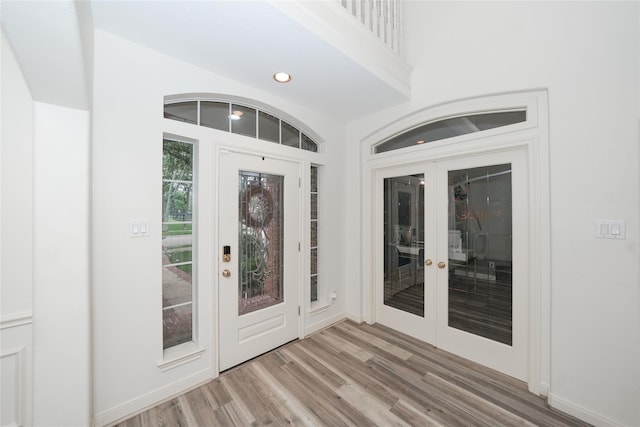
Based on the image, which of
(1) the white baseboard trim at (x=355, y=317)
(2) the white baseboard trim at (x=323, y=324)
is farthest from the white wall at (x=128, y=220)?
(1) the white baseboard trim at (x=355, y=317)

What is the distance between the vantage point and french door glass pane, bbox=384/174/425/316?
2998 mm

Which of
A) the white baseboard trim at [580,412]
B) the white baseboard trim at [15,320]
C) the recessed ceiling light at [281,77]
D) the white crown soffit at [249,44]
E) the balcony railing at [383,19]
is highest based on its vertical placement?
the balcony railing at [383,19]

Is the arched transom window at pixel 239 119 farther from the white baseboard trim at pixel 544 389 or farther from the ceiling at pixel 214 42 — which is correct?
the white baseboard trim at pixel 544 389

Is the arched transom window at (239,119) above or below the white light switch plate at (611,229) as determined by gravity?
above

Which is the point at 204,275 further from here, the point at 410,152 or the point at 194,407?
the point at 410,152

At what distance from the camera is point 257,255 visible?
270cm

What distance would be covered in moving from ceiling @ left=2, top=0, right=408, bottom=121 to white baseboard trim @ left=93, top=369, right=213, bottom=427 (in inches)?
83.0

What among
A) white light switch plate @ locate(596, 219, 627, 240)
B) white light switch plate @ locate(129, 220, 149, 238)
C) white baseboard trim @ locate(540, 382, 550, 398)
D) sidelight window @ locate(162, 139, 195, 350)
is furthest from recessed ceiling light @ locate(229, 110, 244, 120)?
white baseboard trim @ locate(540, 382, 550, 398)

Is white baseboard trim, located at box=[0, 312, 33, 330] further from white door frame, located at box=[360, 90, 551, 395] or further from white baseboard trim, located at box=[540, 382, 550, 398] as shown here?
white baseboard trim, located at box=[540, 382, 550, 398]

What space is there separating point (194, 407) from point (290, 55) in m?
2.88

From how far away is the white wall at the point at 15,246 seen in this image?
149 cm

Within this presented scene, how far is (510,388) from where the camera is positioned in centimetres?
215

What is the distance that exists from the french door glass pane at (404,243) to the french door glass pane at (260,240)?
4.59ft

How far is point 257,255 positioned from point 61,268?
1.48 m
